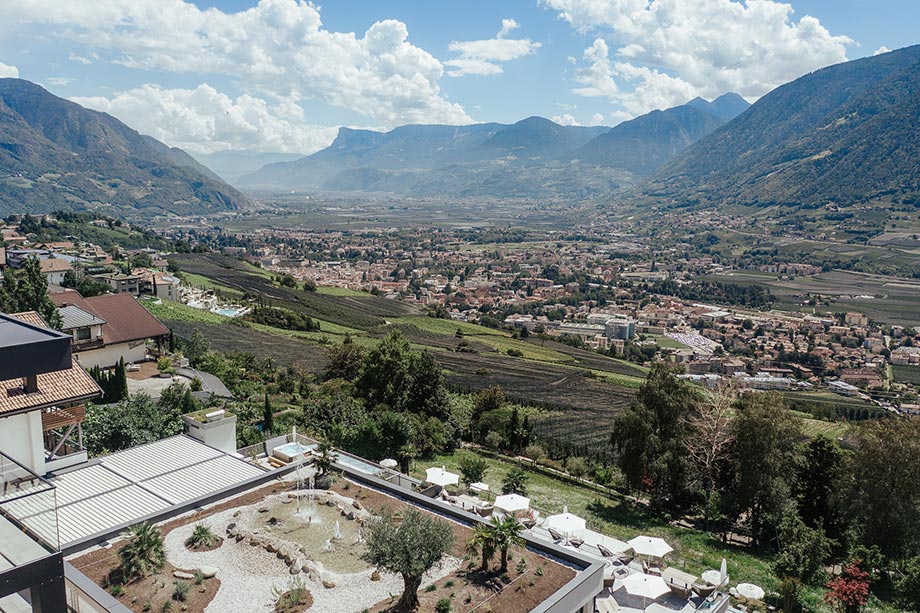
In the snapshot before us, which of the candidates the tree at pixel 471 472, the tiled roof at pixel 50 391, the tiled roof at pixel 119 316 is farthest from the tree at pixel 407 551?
the tiled roof at pixel 119 316

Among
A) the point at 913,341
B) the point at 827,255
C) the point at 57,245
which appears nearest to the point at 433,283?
the point at 57,245

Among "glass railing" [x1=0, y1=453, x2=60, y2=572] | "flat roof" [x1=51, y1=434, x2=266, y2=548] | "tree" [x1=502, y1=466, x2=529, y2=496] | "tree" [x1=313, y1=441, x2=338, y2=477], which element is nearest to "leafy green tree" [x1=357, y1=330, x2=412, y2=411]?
"tree" [x1=502, y1=466, x2=529, y2=496]

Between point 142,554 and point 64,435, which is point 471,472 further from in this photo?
point 64,435

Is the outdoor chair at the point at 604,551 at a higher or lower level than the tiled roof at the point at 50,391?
lower

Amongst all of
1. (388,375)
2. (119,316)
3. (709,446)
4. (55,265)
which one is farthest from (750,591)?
(55,265)

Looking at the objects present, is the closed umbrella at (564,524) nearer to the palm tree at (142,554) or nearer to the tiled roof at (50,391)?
the palm tree at (142,554)

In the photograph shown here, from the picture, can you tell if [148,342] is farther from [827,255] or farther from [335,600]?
[827,255]
